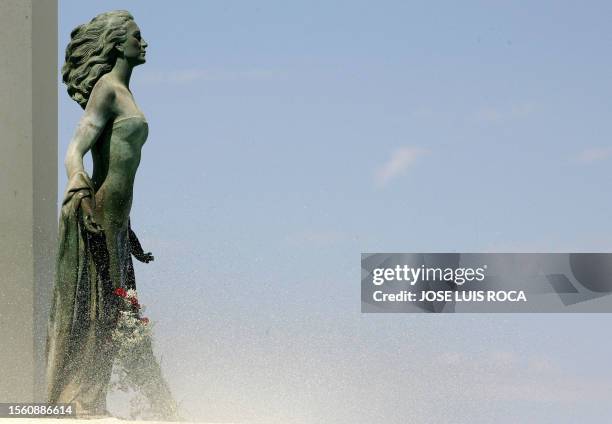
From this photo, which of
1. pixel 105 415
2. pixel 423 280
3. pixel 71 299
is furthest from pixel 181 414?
pixel 423 280

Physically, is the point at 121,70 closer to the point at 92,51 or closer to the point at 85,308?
the point at 92,51

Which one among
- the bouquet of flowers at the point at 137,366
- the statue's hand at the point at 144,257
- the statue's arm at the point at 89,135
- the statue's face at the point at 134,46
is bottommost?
the bouquet of flowers at the point at 137,366

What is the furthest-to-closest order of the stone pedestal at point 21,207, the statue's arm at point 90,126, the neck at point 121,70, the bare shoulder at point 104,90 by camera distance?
the stone pedestal at point 21,207 → the neck at point 121,70 → the bare shoulder at point 104,90 → the statue's arm at point 90,126

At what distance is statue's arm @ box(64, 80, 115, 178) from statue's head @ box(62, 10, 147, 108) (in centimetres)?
26

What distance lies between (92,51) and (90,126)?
0.75 metres

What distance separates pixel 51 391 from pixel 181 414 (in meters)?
1.13

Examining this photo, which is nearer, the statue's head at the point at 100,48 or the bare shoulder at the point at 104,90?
the bare shoulder at the point at 104,90

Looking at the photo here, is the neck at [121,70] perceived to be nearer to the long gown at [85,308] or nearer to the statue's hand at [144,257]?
the long gown at [85,308]

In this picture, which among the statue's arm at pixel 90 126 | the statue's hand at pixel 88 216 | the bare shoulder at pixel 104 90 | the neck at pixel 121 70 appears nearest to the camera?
the statue's hand at pixel 88 216

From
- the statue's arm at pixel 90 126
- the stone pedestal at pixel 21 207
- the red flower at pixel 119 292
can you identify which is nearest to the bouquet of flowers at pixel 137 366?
the red flower at pixel 119 292

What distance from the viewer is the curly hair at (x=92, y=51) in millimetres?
11219

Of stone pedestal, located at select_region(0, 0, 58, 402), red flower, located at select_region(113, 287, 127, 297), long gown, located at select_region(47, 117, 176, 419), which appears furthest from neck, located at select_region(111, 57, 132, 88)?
stone pedestal, located at select_region(0, 0, 58, 402)

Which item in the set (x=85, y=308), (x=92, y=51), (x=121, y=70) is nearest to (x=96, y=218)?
(x=85, y=308)

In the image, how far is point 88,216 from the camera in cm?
1083
